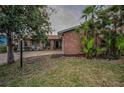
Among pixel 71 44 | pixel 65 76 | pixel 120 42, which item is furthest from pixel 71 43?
pixel 65 76

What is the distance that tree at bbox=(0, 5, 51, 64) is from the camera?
5.04 meters

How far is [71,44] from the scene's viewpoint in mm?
9047

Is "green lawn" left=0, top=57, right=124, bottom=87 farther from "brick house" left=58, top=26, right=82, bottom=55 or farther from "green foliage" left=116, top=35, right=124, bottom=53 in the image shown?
"brick house" left=58, top=26, right=82, bottom=55

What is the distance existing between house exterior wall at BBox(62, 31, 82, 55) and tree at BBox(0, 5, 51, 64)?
5.75ft

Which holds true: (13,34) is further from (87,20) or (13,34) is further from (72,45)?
(72,45)

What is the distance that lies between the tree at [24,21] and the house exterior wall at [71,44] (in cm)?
175

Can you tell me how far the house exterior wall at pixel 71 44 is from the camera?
832cm

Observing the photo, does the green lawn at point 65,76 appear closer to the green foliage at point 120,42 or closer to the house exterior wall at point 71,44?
the green foliage at point 120,42

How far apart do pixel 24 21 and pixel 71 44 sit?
3.81 m

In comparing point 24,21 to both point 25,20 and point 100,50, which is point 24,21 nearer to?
point 25,20

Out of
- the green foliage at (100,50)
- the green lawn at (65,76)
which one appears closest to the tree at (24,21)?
the green lawn at (65,76)

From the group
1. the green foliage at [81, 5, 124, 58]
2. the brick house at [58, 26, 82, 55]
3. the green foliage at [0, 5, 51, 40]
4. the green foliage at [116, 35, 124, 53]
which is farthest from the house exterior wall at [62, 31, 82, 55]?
the green foliage at [0, 5, 51, 40]

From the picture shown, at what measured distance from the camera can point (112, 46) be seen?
7.54 meters

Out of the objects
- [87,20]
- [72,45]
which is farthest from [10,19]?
[72,45]
